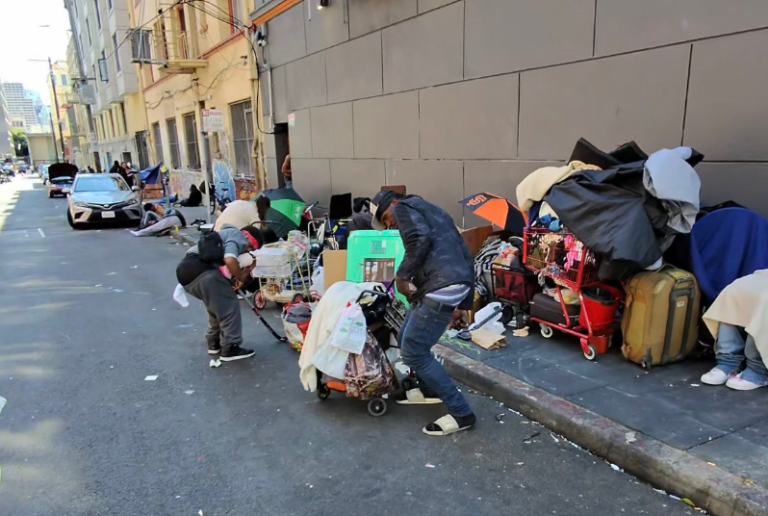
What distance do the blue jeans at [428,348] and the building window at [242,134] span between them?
42.9ft

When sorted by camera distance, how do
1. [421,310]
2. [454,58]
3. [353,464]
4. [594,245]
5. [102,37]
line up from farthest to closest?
1. [102,37]
2. [454,58]
3. [594,245]
4. [421,310]
5. [353,464]

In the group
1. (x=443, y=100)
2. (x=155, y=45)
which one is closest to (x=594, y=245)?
(x=443, y=100)

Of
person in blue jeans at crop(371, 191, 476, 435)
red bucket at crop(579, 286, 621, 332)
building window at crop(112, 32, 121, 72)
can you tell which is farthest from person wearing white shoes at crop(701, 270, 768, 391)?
building window at crop(112, 32, 121, 72)

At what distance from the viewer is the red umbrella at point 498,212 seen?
6.11 m

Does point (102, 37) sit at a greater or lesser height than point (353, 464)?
greater

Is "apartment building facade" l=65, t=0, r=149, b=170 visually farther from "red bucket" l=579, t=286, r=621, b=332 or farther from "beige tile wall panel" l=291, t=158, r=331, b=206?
"red bucket" l=579, t=286, r=621, b=332

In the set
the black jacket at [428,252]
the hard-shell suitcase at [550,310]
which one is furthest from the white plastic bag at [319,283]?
the black jacket at [428,252]

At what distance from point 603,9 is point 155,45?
63.4 feet

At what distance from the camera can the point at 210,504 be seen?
308cm

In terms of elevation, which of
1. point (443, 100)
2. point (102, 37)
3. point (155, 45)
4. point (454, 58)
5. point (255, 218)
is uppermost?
point (102, 37)

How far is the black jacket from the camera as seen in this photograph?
3.62 m

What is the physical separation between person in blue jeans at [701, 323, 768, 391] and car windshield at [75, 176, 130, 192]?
1781 cm

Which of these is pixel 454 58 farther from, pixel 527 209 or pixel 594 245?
pixel 594 245

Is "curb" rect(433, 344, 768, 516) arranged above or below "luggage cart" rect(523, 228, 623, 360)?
below
